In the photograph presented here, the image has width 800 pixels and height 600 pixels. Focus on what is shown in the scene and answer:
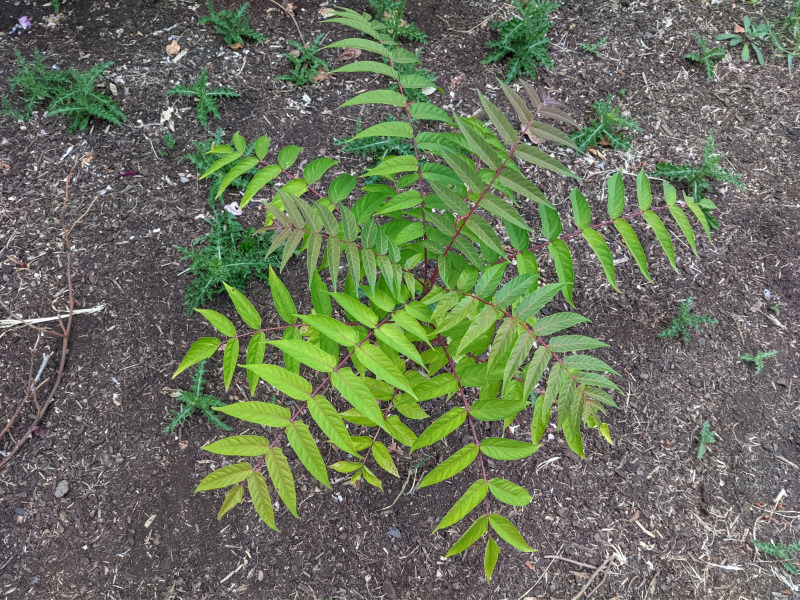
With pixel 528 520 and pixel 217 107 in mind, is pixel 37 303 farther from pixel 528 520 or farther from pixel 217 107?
pixel 528 520

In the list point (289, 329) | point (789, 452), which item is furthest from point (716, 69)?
point (289, 329)

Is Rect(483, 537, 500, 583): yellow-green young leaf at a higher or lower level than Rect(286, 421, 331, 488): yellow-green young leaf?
lower

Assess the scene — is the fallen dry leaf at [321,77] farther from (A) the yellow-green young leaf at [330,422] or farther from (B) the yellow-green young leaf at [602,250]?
(A) the yellow-green young leaf at [330,422]

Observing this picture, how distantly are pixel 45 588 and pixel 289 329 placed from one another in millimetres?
1589

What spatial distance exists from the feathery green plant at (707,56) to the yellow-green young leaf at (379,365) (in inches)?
134

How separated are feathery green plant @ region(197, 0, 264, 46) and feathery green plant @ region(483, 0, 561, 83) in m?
1.57

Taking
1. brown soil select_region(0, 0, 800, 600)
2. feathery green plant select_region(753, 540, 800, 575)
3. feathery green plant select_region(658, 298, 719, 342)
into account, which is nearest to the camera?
brown soil select_region(0, 0, 800, 600)

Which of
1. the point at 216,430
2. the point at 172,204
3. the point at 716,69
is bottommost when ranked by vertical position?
the point at 216,430

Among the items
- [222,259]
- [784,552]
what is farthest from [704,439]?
[222,259]

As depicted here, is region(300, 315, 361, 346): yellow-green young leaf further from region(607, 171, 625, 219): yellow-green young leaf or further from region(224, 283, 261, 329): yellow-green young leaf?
region(607, 171, 625, 219): yellow-green young leaf

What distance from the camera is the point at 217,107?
3.20 metres

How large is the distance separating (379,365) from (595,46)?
10.5ft

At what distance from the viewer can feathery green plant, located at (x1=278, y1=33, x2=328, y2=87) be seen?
327 cm


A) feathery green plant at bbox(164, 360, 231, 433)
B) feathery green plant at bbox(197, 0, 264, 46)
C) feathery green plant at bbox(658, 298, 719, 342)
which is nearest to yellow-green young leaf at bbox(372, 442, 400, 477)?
feathery green plant at bbox(164, 360, 231, 433)
